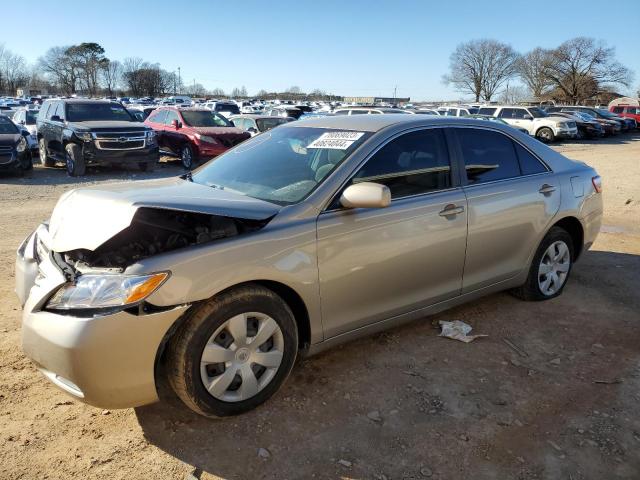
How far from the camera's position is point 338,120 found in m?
3.95

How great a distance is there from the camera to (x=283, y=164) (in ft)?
11.6

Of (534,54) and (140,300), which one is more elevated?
(534,54)

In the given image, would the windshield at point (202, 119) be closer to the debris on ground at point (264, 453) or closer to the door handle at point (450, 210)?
the door handle at point (450, 210)

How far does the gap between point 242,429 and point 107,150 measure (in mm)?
11181

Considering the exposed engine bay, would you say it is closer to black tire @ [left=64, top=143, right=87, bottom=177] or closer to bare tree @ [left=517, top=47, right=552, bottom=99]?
black tire @ [left=64, top=143, right=87, bottom=177]

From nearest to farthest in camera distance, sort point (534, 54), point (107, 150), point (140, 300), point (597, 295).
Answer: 1. point (140, 300)
2. point (597, 295)
3. point (107, 150)
4. point (534, 54)

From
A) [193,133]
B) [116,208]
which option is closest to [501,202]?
[116,208]

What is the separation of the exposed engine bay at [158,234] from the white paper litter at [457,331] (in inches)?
72.5

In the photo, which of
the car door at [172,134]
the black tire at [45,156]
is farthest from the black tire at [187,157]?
the black tire at [45,156]

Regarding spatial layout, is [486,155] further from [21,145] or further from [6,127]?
[6,127]

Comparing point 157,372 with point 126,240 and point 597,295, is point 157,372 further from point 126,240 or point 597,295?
point 597,295

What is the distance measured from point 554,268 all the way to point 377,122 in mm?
2228

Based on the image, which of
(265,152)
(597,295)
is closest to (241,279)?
(265,152)

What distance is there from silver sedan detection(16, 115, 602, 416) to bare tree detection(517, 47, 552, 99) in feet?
271
